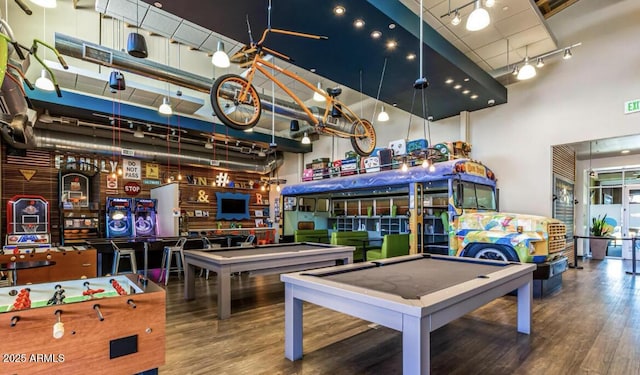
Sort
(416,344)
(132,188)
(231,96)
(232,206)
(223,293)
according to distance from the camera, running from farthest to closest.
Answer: (232,206) → (132,188) → (231,96) → (223,293) → (416,344)

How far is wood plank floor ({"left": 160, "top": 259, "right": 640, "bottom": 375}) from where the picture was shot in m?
2.69

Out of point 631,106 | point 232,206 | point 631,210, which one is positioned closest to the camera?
point 631,106

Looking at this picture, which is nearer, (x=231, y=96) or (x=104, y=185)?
(x=231, y=96)

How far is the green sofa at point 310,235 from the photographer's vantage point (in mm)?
8984

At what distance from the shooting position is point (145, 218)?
9930 mm

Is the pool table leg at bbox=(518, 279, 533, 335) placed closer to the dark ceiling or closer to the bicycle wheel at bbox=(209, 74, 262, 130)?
the dark ceiling

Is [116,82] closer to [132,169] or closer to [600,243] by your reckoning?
[132,169]

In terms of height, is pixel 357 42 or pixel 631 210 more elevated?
pixel 357 42

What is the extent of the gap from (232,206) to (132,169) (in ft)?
12.7

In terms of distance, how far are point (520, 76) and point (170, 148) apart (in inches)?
412

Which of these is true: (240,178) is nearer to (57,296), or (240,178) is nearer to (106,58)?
(106,58)

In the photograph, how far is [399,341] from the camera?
3.21 metres

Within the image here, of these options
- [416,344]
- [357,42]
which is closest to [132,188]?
[357,42]

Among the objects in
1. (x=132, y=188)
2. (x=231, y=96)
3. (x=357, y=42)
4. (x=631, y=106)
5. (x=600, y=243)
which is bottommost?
(x=600, y=243)
